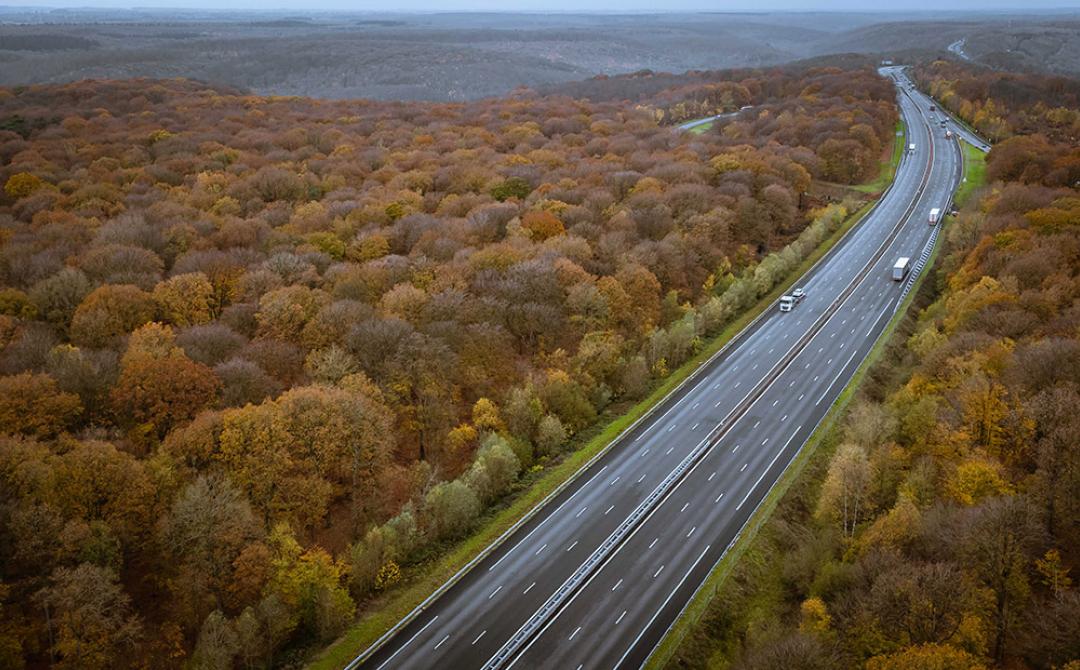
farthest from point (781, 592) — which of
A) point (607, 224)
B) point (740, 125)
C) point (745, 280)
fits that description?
point (740, 125)

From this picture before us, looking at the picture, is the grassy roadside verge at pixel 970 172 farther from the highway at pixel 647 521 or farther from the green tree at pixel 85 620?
the green tree at pixel 85 620

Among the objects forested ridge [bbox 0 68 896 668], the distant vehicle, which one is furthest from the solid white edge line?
the distant vehicle

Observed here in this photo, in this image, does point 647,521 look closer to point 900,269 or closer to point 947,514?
point 947,514

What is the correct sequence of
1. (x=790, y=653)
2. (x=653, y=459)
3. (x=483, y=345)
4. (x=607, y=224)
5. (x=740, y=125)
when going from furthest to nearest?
(x=740, y=125) → (x=607, y=224) → (x=483, y=345) → (x=653, y=459) → (x=790, y=653)

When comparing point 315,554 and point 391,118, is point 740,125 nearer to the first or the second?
point 391,118

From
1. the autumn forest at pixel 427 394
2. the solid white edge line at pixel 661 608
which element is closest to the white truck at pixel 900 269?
the autumn forest at pixel 427 394

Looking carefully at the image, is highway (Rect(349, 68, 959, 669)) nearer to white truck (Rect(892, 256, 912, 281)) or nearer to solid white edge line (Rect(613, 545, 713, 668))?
solid white edge line (Rect(613, 545, 713, 668))
